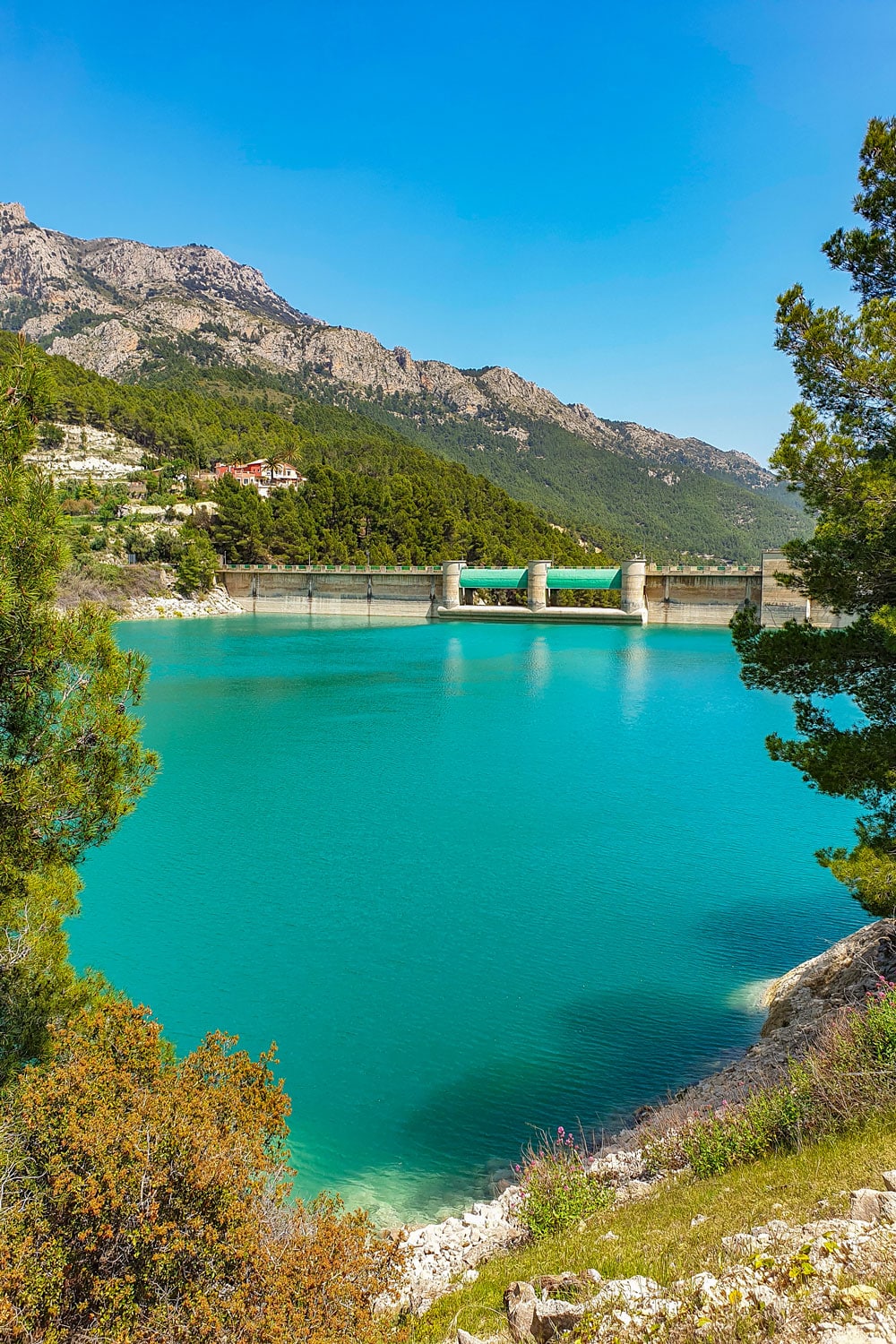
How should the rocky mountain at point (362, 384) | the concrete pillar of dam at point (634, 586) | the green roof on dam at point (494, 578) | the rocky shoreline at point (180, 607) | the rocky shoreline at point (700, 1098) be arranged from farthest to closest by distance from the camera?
the rocky mountain at point (362, 384) → the green roof on dam at point (494, 578) → the rocky shoreline at point (180, 607) → the concrete pillar of dam at point (634, 586) → the rocky shoreline at point (700, 1098)

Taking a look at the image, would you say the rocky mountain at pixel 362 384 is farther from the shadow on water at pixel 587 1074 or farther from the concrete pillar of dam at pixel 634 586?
the shadow on water at pixel 587 1074

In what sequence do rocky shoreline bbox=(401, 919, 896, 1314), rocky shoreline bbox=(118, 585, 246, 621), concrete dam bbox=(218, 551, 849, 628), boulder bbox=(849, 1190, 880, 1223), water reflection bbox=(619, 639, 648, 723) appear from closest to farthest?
boulder bbox=(849, 1190, 880, 1223) → rocky shoreline bbox=(401, 919, 896, 1314) → water reflection bbox=(619, 639, 648, 723) → concrete dam bbox=(218, 551, 849, 628) → rocky shoreline bbox=(118, 585, 246, 621)

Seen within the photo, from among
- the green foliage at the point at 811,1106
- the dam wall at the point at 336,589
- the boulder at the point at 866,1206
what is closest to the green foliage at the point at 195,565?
the dam wall at the point at 336,589

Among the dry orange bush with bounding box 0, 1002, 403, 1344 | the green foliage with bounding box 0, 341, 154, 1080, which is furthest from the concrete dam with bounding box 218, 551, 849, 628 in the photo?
the dry orange bush with bounding box 0, 1002, 403, 1344

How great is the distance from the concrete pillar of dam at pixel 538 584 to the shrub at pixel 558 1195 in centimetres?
6069

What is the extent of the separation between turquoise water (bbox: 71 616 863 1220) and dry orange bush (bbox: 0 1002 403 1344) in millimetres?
3162

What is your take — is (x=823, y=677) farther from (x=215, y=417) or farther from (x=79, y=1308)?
(x=215, y=417)

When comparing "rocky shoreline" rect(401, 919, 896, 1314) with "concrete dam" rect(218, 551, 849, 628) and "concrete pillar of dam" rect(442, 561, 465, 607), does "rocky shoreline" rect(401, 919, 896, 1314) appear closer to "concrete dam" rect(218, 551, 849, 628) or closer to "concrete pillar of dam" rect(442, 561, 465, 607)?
"concrete dam" rect(218, 551, 849, 628)

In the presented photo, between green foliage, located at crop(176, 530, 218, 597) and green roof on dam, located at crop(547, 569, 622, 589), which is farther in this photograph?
green foliage, located at crop(176, 530, 218, 597)

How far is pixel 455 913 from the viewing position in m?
13.2

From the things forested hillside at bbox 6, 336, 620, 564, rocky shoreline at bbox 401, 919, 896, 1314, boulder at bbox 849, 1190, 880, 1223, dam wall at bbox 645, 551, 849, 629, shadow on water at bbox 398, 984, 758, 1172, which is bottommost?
shadow on water at bbox 398, 984, 758, 1172

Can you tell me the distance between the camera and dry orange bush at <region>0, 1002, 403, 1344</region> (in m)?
3.79

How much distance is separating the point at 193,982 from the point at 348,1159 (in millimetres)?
4072

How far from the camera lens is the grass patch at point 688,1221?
13.6 feet
